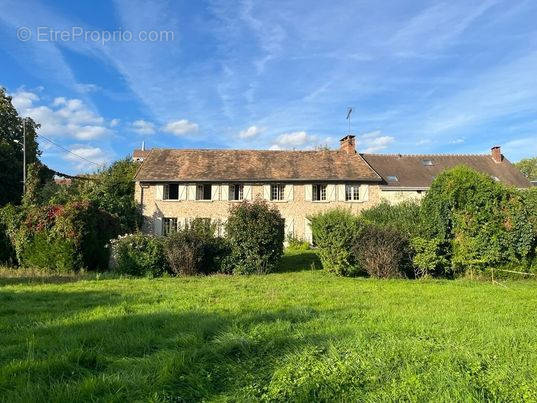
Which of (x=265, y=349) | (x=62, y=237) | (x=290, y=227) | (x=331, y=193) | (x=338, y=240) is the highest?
(x=331, y=193)

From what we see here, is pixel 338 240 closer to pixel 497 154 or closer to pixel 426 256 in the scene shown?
pixel 426 256

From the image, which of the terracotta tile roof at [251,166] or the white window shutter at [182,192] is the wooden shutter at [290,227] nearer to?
the terracotta tile roof at [251,166]

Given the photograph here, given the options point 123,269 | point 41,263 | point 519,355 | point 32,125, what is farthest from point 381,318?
point 32,125

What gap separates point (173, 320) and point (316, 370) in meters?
2.63

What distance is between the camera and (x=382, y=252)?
12.1m

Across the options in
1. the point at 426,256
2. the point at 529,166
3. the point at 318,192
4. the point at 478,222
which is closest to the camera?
the point at 426,256

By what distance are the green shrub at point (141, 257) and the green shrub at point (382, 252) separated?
6.03m

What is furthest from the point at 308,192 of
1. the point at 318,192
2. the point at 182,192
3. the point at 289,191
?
the point at 182,192

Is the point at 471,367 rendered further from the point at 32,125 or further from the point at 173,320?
the point at 32,125

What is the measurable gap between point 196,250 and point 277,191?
49.3 feet

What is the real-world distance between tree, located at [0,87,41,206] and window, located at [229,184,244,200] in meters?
16.4

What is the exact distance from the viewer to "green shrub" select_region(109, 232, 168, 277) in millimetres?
12828

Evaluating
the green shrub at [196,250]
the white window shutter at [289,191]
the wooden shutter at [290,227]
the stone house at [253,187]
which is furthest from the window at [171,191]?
the green shrub at [196,250]

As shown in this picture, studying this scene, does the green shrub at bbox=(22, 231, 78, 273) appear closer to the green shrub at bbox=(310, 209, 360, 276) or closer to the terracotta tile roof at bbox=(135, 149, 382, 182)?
the green shrub at bbox=(310, 209, 360, 276)
